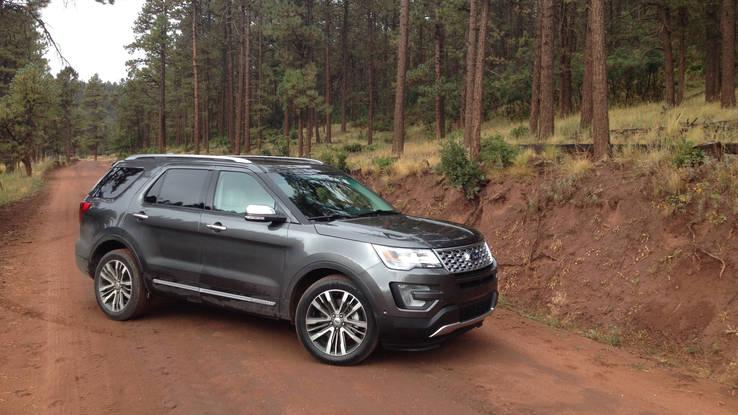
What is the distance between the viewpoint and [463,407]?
13.7 ft

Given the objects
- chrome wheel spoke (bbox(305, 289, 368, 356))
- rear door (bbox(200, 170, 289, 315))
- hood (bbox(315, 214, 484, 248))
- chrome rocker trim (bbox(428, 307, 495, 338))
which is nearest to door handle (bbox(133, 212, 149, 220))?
rear door (bbox(200, 170, 289, 315))

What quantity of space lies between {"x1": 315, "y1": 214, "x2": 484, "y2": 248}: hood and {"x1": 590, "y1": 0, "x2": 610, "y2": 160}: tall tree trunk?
5.99 metres

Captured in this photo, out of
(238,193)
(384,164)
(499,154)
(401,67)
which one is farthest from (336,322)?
(401,67)

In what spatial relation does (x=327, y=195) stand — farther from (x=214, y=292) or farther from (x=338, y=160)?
(x=338, y=160)

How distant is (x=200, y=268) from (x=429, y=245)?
2493 mm

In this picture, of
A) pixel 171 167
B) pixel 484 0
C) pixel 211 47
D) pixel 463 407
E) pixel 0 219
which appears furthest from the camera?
pixel 211 47

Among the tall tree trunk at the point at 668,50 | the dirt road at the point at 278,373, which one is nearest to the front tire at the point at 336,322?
the dirt road at the point at 278,373

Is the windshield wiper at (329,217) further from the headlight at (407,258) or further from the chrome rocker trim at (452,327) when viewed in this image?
the chrome rocker trim at (452,327)

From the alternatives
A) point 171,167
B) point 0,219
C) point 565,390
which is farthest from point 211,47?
point 565,390

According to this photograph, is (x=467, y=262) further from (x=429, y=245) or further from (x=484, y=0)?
(x=484, y=0)

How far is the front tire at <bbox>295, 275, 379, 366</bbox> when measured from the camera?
4773mm

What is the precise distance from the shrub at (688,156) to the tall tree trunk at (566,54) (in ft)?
65.5

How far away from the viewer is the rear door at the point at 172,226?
5797 mm

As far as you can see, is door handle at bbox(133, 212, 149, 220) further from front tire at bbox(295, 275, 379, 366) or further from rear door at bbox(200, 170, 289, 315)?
front tire at bbox(295, 275, 379, 366)
